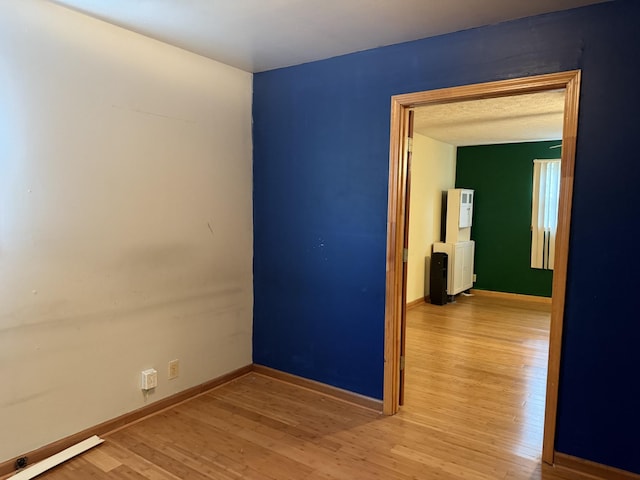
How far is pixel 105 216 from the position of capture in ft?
8.20

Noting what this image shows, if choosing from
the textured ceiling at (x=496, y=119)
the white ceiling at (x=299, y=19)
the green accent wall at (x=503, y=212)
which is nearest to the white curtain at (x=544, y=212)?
the green accent wall at (x=503, y=212)

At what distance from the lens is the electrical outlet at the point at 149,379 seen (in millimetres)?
2764

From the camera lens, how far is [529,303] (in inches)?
247

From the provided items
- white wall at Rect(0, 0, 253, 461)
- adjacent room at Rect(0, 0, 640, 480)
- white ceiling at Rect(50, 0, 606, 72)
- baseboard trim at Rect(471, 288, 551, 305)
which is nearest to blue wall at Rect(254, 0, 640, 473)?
adjacent room at Rect(0, 0, 640, 480)

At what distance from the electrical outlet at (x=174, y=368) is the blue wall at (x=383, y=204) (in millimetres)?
727

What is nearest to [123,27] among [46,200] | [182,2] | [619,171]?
[182,2]

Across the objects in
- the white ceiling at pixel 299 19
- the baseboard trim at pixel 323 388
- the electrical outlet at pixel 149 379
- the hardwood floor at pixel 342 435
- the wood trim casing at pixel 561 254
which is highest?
the white ceiling at pixel 299 19

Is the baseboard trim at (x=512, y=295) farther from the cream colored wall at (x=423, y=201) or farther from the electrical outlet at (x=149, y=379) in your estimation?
the electrical outlet at (x=149, y=379)

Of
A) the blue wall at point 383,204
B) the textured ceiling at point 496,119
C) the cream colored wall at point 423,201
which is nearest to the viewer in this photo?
the blue wall at point 383,204

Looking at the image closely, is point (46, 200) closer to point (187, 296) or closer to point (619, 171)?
point (187, 296)

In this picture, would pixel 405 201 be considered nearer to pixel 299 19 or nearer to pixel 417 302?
pixel 299 19

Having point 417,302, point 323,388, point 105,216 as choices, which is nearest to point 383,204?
point 323,388

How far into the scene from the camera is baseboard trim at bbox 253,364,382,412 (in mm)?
2965

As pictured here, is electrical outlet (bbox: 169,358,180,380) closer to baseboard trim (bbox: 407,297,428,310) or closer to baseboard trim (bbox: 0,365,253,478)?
baseboard trim (bbox: 0,365,253,478)
